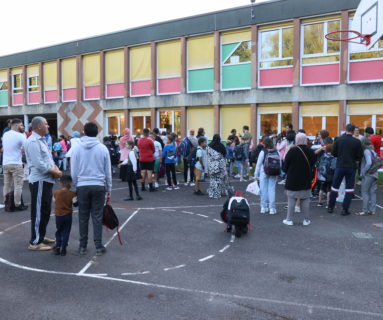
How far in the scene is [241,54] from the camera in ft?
69.7

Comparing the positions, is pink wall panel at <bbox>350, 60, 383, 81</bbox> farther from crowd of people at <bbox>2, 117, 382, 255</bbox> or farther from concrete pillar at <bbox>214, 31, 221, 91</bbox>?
concrete pillar at <bbox>214, 31, 221, 91</bbox>

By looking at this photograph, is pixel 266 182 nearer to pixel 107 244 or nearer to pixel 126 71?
pixel 107 244

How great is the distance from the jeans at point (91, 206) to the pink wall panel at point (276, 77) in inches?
589

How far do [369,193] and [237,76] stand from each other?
1248cm

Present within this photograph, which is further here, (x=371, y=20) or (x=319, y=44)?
(x=319, y=44)

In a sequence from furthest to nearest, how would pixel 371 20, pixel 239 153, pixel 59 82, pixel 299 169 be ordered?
1. pixel 59 82
2. pixel 239 153
3. pixel 371 20
4. pixel 299 169

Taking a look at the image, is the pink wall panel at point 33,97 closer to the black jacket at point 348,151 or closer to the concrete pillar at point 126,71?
the concrete pillar at point 126,71

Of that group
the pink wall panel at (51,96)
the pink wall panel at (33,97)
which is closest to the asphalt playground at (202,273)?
the pink wall panel at (51,96)

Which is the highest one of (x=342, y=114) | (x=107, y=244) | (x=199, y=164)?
(x=342, y=114)

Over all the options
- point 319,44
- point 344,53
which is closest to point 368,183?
point 344,53

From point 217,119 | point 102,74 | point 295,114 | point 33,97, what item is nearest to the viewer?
point 295,114

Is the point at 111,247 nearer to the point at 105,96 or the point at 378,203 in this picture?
the point at 378,203

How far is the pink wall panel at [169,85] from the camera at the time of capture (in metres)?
23.8

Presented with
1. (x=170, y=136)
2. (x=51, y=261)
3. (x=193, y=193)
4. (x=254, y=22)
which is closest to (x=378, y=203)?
(x=193, y=193)
